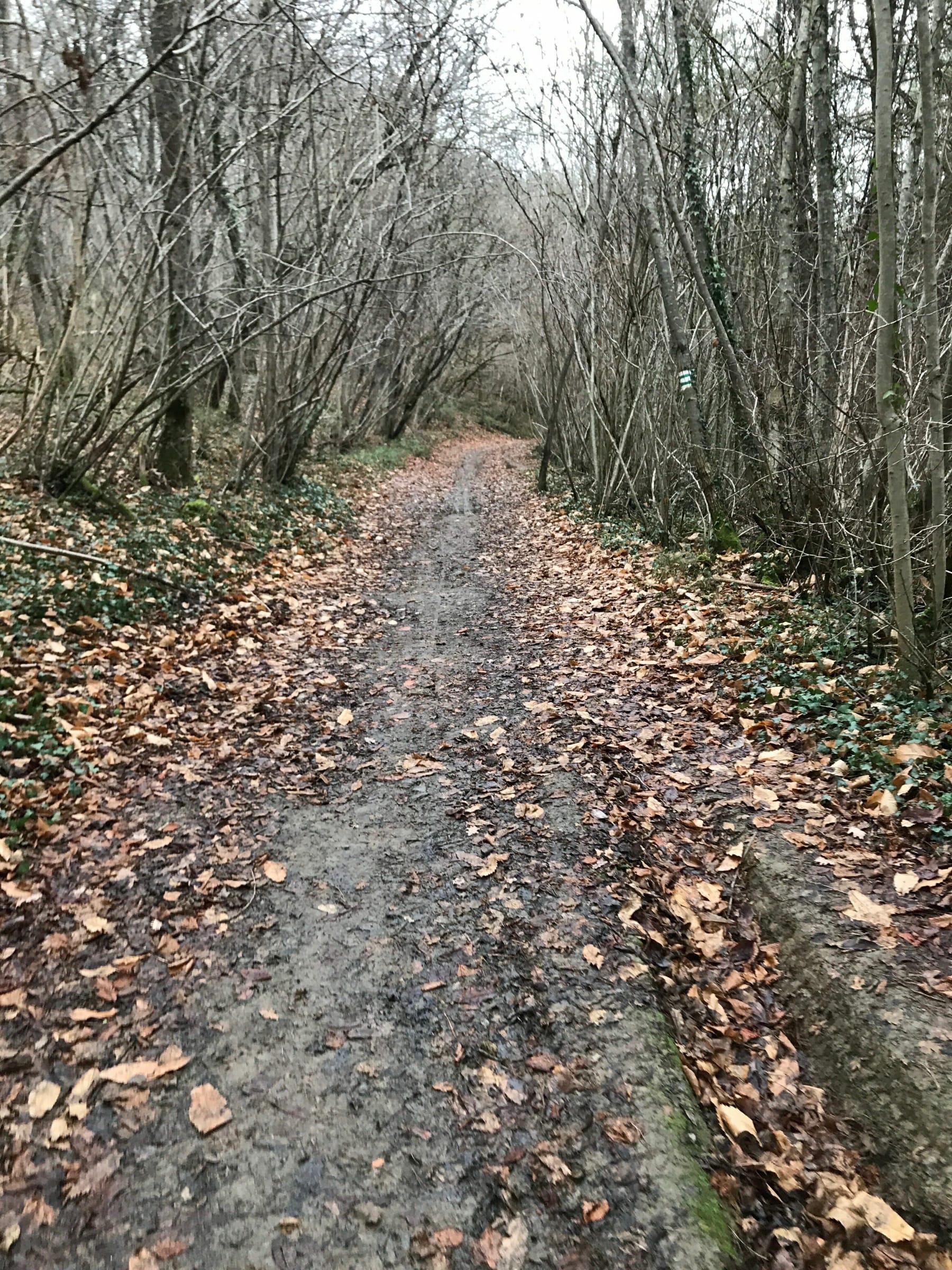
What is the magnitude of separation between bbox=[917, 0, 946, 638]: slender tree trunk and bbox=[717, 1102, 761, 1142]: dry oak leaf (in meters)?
3.42

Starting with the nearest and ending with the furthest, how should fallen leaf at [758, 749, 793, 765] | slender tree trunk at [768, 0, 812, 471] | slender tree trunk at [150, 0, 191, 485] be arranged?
fallen leaf at [758, 749, 793, 765]
slender tree trunk at [768, 0, 812, 471]
slender tree trunk at [150, 0, 191, 485]

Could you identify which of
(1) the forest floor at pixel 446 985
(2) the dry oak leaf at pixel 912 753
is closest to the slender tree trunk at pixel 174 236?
(1) the forest floor at pixel 446 985

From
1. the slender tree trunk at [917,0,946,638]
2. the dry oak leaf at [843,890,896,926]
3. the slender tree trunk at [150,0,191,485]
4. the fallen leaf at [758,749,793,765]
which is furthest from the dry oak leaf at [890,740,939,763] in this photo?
the slender tree trunk at [150,0,191,485]

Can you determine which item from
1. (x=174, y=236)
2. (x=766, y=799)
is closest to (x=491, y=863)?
(x=766, y=799)

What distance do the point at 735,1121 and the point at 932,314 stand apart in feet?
14.1

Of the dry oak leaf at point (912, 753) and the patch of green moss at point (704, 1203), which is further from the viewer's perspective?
the dry oak leaf at point (912, 753)

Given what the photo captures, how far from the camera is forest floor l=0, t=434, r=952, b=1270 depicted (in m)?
2.55

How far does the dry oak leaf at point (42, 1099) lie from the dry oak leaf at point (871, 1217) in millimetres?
2743

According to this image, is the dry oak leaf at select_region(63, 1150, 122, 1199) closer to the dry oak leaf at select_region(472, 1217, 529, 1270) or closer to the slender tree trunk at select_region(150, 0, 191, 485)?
the dry oak leaf at select_region(472, 1217, 529, 1270)

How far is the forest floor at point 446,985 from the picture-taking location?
2.55m

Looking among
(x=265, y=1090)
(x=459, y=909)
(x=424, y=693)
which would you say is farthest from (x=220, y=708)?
(x=265, y=1090)

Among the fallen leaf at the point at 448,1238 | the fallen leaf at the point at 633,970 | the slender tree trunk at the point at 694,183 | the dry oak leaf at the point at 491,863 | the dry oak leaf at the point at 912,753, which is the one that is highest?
the slender tree trunk at the point at 694,183

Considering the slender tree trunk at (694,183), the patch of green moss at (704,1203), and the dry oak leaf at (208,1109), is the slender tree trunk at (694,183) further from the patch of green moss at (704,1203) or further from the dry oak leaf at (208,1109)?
the dry oak leaf at (208,1109)

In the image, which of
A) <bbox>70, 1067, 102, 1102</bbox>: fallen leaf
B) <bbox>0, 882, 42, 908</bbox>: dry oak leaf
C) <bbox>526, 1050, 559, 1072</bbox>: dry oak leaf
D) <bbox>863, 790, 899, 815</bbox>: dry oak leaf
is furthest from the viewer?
<bbox>863, 790, 899, 815</bbox>: dry oak leaf
